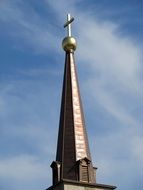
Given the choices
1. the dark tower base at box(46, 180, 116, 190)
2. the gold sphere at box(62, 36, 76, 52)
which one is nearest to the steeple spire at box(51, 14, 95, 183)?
the gold sphere at box(62, 36, 76, 52)

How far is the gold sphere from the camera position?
38.9 m

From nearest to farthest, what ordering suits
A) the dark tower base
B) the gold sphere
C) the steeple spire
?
the dark tower base → the steeple spire → the gold sphere

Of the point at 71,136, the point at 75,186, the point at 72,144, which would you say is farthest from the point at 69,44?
the point at 75,186

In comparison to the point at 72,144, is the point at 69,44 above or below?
above

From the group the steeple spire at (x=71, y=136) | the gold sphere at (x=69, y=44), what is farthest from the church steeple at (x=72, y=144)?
the gold sphere at (x=69, y=44)

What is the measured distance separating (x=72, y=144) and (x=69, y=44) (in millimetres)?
8322

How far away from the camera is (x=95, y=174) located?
33969mm

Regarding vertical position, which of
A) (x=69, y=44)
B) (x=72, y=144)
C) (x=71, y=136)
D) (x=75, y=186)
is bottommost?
(x=75, y=186)

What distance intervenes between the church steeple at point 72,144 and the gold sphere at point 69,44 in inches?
39.2

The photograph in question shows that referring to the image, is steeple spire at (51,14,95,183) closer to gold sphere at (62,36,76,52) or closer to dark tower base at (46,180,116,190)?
gold sphere at (62,36,76,52)

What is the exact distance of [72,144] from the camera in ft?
112

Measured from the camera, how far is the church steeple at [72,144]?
3269cm

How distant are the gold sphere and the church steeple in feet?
3.26

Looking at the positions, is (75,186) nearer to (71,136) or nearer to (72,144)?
(72,144)
